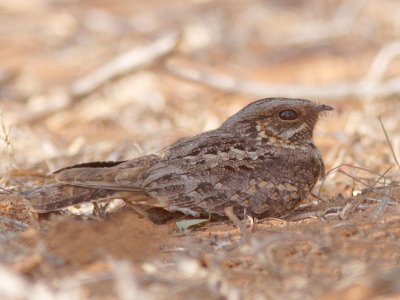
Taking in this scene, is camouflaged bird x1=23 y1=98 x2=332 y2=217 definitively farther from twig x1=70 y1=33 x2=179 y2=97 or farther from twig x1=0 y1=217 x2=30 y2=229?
twig x1=70 y1=33 x2=179 y2=97

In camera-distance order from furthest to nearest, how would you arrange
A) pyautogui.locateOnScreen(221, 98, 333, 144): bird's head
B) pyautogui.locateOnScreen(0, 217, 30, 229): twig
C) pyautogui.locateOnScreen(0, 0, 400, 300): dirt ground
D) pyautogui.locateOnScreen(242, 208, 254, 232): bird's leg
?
pyautogui.locateOnScreen(221, 98, 333, 144): bird's head → pyautogui.locateOnScreen(0, 217, 30, 229): twig → pyautogui.locateOnScreen(242, 208, 254, 232): bird's leg → pyautogui.locateOnScreen(0, 0, 400, 300): dirt ground

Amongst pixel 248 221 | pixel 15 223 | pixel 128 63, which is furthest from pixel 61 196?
pixel 128 63

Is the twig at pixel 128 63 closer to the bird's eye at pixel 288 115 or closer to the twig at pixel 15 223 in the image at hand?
the bird's eye at pixel 288 115

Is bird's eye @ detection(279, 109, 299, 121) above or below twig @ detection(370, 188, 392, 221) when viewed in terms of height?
above

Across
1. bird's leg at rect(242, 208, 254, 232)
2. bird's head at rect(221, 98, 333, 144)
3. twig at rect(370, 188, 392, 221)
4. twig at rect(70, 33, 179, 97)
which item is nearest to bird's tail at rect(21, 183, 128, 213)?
bird's leg at rect(242, 208, 254, 232)

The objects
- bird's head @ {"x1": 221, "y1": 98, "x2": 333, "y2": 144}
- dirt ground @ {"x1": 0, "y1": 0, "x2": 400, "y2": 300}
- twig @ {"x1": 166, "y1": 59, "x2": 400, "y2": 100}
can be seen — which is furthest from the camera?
twig @ {"x1": 166, "y1": 59, "x2": 400, "y2": 100}
